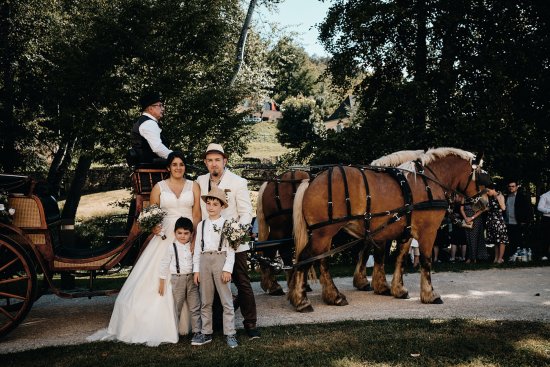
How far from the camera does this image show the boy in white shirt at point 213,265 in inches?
217

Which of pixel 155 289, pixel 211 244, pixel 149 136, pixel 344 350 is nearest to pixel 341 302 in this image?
pixel 344 350

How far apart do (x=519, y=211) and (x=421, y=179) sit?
230 inches

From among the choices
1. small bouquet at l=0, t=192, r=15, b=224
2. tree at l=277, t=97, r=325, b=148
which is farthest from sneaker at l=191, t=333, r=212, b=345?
tree at l=277, t=97, r=325, b=148

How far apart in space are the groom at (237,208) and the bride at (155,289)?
247mm

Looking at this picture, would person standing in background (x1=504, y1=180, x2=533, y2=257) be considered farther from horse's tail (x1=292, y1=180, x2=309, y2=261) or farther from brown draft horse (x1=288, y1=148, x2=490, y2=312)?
horse's tail (x1=292, y1=180, x2=309, y2=261)

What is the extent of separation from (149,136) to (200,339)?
2.49m

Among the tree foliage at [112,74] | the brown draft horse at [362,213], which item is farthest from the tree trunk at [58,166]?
the brown draft horse at [362,213]

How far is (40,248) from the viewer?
234 inches

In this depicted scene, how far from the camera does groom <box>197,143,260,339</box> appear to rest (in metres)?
5.80

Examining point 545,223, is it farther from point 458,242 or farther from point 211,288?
point 211,288

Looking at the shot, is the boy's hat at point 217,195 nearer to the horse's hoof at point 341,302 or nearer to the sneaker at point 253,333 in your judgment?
the sneaker at point 253,333

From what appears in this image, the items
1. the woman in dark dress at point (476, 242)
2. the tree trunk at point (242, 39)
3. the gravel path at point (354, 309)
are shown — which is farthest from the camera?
the tree trunk at point (242, 39)

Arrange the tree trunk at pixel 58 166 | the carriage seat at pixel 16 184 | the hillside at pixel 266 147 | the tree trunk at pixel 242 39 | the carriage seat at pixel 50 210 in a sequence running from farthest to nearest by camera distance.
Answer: the hillside at pixel 266 147 < the tree trunk at pixel 58 166 < the tree trunk at pixel 242 39 < the carriage seat at pixel 50 210 < the carriage seat at pixel 16 184

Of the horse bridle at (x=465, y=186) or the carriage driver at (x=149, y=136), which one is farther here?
the horse bridle at (x=465, y=186)
